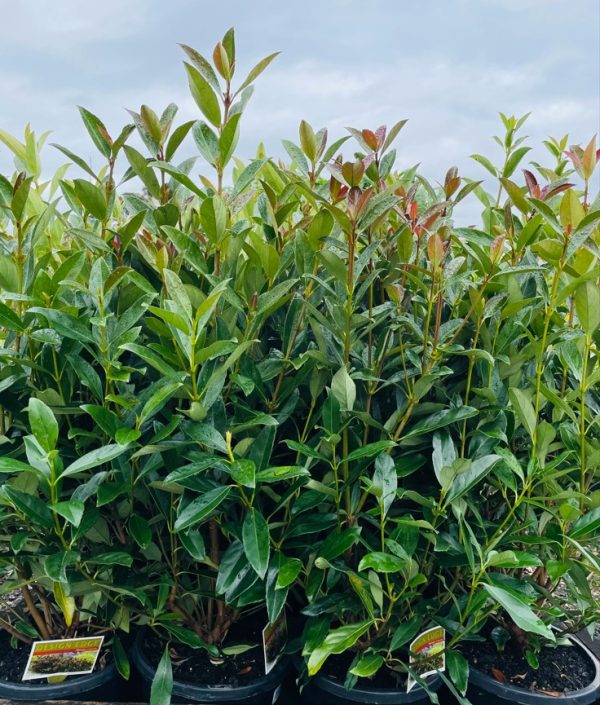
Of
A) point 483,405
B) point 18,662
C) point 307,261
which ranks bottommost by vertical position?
point 18,662

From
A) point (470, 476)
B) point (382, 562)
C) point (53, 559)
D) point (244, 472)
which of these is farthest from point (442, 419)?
point (53, 559)

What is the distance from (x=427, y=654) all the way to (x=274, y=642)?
1.08 ft

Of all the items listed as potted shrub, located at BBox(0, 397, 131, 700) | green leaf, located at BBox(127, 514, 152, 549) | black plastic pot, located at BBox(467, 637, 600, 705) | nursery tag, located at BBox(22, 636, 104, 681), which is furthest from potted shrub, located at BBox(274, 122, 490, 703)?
nursery tag, located at BBox(22, 636, 104, 681)

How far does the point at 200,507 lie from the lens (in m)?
1.06

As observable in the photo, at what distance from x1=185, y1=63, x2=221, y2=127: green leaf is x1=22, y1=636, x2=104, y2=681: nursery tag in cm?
119

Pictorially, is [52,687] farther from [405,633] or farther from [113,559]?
[405,633]

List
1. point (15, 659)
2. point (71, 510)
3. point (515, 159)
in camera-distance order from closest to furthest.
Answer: point (71, 510)
point (15, 659)
point (515, 159)

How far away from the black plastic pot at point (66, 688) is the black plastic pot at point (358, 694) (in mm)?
503

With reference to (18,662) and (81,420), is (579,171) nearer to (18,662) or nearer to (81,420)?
(81,420)

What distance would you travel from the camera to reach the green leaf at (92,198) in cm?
123

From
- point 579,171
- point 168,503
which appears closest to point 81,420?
point 168,503

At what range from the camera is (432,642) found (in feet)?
4.29

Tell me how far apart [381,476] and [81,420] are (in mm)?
659

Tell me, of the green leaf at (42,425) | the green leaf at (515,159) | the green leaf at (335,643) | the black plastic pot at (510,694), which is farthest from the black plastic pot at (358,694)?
the green leaf at (515,159)
